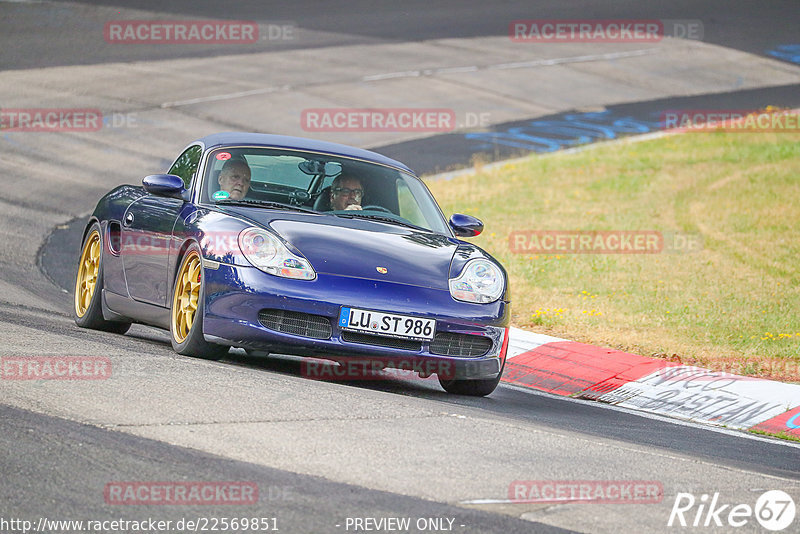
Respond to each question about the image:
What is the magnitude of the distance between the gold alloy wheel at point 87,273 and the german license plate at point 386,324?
2766 mm

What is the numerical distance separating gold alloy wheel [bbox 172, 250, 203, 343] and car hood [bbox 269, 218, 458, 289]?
532 mm

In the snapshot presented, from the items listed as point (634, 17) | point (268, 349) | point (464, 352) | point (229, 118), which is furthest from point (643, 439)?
point (634, 17)

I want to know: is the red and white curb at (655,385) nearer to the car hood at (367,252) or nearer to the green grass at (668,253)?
the green grass at (668,253)

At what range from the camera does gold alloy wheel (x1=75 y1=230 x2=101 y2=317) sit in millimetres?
8797

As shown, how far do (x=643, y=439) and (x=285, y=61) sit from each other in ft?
67.6

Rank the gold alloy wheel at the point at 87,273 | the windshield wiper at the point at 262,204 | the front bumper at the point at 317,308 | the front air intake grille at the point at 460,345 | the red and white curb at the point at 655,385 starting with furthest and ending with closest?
1. the gold alloy wheel at the point at 87,273
2. the red and white curb at the point at 655,385
3. the windshield wiper at the point at 262,204
4. the front air intake grille at the point at 460,345
5. the front bumper at the point at 317,308

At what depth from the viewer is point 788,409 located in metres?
8.12

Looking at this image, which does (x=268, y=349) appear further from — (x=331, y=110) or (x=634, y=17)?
(x=634, y=17)

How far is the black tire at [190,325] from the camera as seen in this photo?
689 cm

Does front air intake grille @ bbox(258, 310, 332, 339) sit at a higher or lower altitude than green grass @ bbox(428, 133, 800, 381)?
higher

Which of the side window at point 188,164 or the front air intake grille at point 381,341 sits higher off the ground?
the side window at point 188,164

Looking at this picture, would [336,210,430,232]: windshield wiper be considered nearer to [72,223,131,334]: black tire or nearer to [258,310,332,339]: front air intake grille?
[258,310,332,339]: front air intake grille

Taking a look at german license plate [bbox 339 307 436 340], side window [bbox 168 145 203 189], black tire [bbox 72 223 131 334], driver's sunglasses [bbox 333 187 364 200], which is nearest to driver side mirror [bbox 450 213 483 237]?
driver's sunglasses [bbox 333 187 364 200]

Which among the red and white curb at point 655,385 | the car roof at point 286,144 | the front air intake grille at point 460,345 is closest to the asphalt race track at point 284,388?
the front air intake grille at point 460,345
